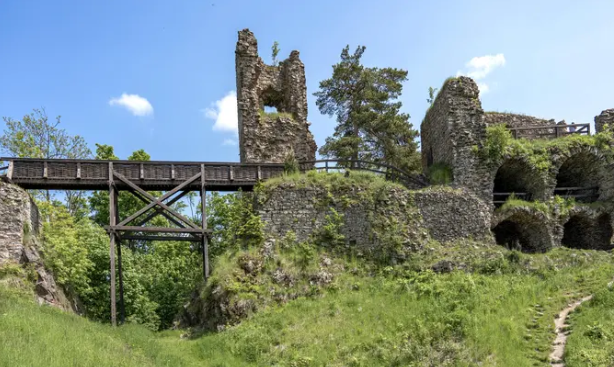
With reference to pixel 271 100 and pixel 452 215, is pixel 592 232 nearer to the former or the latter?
pixel 452 215

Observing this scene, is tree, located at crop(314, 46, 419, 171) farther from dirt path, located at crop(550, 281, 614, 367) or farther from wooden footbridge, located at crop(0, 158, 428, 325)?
dirt path, located at crop(550, 281, 614, 367)

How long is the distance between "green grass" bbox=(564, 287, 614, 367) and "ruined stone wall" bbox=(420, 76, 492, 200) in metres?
8.59

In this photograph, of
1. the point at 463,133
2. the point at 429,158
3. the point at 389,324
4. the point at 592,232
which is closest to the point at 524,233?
the point at 592,232

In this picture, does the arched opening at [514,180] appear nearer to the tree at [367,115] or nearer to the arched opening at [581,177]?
the arched opening at [581,177]

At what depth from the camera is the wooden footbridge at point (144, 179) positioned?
62.0ft

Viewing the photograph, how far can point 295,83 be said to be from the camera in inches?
1051

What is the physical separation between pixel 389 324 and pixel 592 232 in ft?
42.9

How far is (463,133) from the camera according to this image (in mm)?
22109

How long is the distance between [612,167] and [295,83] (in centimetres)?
1530

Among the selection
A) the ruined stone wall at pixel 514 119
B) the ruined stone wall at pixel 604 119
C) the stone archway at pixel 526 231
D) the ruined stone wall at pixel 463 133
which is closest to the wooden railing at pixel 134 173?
the ruined stone wall at pixel 463 133

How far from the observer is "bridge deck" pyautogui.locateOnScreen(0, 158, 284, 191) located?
62.3 feet

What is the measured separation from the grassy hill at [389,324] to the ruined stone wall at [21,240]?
96 centimetres

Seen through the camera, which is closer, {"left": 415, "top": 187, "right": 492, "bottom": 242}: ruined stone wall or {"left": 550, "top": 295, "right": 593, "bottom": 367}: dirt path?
{"left": 550, "top": 295, "right": 593, "bottom": 367}: dirt path

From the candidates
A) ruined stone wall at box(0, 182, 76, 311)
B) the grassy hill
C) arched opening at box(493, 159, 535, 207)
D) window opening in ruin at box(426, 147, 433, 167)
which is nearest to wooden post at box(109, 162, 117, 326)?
the grassy hill
